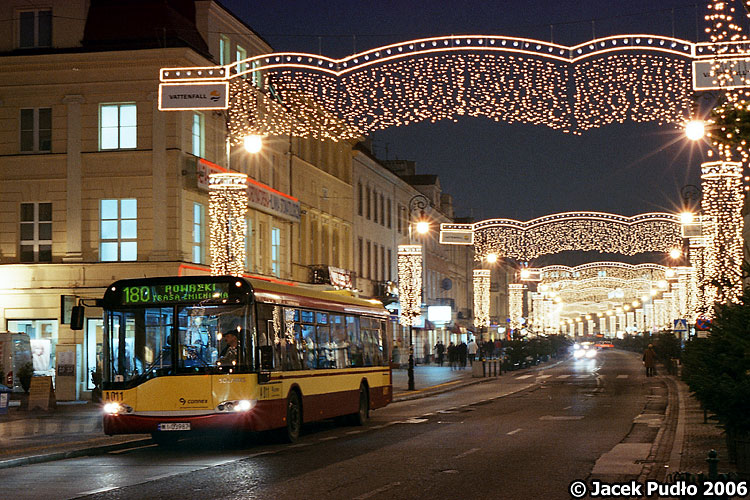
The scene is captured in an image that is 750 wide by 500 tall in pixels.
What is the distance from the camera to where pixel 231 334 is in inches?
766

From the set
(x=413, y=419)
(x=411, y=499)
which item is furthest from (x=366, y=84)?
(x=411, y=499)

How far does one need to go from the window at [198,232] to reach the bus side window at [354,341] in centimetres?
1485

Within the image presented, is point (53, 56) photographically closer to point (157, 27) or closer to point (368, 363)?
point (157, 27)

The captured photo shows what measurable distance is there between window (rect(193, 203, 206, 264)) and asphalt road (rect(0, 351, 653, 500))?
13637 millimetres

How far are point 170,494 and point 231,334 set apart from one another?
19.1 ft

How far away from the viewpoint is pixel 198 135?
1604 inches

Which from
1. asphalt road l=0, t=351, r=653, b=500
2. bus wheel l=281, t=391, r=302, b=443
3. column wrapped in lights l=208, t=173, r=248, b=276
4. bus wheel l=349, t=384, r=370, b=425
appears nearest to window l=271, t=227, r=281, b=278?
column wrapped in lights l=208, t=173, r=248, b=276

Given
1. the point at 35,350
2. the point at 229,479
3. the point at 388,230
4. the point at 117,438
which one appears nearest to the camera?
the point at 229,479

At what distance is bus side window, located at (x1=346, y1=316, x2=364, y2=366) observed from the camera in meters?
25.5

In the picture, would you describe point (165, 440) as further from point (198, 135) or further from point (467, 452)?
point (198, 135)

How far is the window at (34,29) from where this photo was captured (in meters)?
40.4

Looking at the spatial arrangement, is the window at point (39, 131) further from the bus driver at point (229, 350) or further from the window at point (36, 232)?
the bus driver at point (229, 350)

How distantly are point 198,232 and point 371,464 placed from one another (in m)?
24.6

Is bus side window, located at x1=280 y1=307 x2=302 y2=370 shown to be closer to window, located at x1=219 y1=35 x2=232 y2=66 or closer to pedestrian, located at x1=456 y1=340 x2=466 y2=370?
window, located at x1=219 y1=35 x2=232 y2=66
